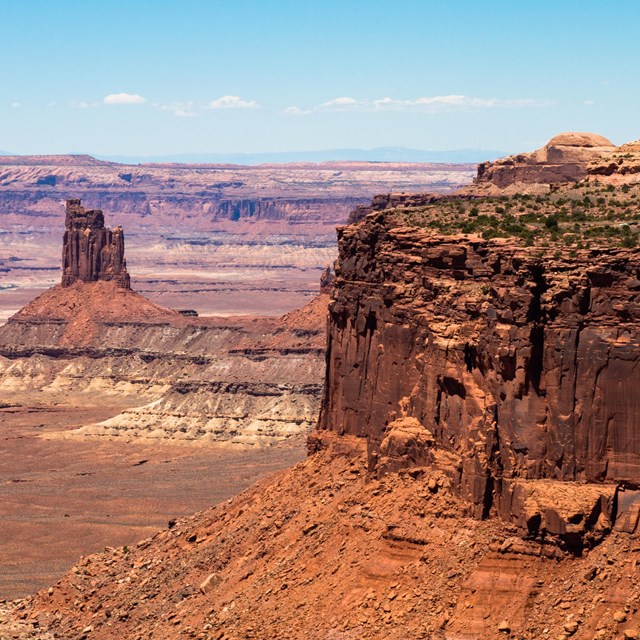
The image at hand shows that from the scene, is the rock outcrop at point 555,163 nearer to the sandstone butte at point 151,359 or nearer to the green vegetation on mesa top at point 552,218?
the green vegetation on mesa top at point 552,218

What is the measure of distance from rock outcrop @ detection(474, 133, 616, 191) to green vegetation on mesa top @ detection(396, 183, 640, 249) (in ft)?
108

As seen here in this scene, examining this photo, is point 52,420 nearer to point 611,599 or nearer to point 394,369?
point 394,369

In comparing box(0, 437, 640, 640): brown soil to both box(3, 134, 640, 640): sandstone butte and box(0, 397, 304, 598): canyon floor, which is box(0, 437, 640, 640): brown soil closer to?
box(3, 134, 640, 640): sandstone butte

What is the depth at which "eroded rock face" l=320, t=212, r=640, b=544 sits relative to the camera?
37094 millimetres

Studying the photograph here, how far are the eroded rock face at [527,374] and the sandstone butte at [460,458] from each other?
4 cm

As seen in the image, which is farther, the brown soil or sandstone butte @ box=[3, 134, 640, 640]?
sandstone butte @ box=[3, 134, 640, 640]

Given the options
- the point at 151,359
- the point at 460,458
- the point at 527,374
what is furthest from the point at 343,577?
the point at 151,359

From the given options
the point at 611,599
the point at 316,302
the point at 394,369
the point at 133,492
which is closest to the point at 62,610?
the point at 394,369

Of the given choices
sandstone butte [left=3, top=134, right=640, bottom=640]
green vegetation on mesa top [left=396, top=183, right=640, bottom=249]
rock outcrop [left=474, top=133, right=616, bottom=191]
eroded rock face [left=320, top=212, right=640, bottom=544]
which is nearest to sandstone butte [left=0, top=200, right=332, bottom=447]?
rock outcrop [left=474, top=133, right=616, bottom=191]

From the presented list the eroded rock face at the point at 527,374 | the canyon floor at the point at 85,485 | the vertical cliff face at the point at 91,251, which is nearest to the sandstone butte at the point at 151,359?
the vertical cliff face at the point at 91,251

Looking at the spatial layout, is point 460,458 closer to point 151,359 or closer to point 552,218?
point 552,218

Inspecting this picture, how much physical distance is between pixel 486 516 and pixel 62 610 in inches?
702

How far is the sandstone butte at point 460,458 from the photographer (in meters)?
37.1

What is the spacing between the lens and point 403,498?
41500mm
